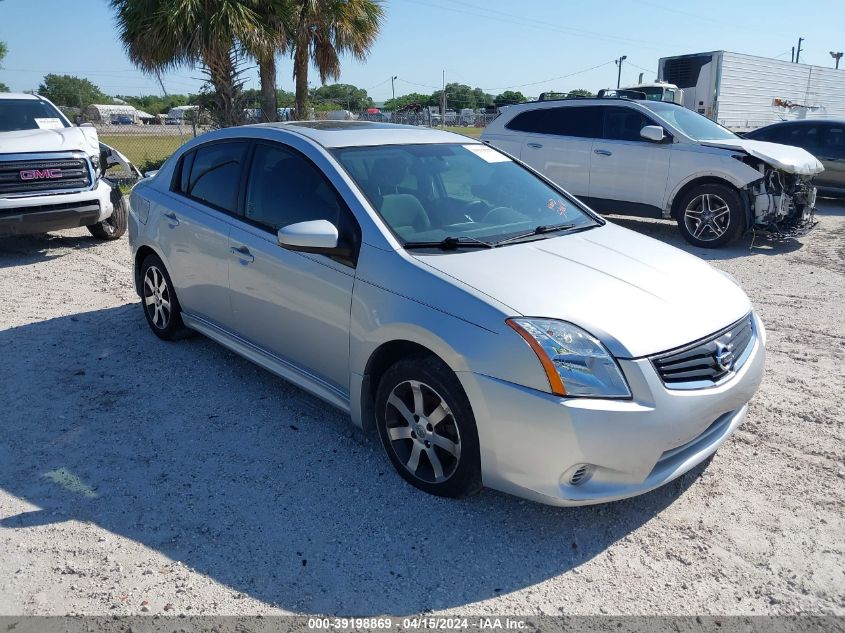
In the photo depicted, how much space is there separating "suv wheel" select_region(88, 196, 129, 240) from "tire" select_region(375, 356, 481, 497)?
732cm

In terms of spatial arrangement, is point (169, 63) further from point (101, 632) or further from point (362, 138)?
point (101, 632)

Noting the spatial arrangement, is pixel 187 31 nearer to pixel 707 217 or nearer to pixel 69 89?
pixel 707 217

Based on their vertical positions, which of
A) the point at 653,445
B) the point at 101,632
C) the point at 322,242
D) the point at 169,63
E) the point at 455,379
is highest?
the point at 169,63

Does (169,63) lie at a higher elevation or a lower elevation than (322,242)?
higher

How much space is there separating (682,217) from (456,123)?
3462 cm

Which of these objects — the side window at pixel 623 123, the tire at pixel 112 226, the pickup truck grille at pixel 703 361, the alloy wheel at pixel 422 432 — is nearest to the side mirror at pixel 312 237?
the alloy wheel at pixel 422 432

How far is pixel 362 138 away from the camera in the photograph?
4.20 metres

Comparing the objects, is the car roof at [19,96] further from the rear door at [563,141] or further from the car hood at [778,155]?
the car hood at [778,155]

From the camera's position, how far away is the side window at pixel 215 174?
452 cm

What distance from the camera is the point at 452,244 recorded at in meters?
3.52

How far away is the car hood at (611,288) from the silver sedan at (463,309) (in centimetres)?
1

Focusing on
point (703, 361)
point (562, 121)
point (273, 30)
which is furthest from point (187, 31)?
point (703, 361)

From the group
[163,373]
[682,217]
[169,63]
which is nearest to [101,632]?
[163,373]

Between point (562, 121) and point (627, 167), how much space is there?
1300 mm
